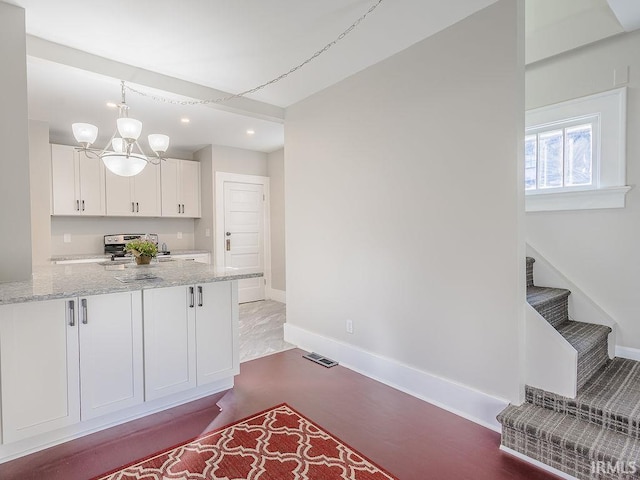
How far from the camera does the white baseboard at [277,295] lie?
579 cm

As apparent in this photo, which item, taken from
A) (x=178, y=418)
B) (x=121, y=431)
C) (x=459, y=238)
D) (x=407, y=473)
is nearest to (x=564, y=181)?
(x=459, y=238)

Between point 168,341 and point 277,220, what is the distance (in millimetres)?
3640

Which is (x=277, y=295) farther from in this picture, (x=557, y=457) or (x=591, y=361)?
(x=557, y=457)

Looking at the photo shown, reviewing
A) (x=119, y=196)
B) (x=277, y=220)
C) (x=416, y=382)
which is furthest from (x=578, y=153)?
(x=119, y=196)

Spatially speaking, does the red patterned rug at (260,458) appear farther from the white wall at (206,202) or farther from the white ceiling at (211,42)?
the white wall at (206,202)

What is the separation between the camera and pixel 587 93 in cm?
267

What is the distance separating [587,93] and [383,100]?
5.10 ft

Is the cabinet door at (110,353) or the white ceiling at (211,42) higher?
the white ceiling at (211,42)

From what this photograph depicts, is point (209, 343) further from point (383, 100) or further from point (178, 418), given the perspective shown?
point (383, 100)

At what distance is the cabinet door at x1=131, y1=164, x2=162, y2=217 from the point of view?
16.8ft

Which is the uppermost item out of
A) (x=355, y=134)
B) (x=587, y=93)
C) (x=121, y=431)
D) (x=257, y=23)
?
(x=257, y=23)

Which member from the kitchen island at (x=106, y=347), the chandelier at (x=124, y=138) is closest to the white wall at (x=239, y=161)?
the chandelier at (x=124, y=138)

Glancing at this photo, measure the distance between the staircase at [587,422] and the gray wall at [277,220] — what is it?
4042mm

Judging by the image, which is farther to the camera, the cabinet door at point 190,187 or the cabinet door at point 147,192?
the cabinet door at point 190,187
